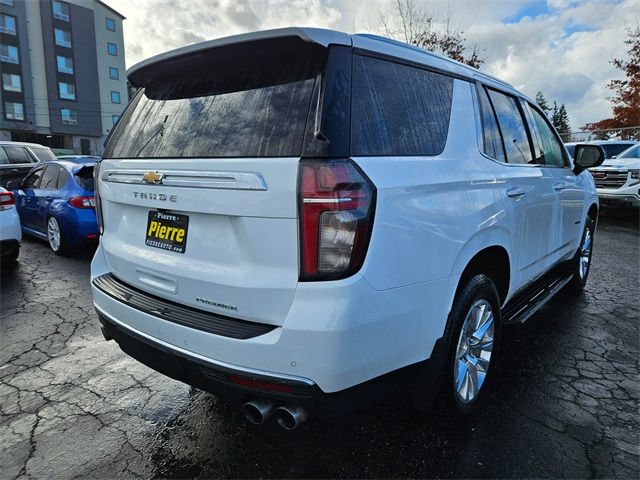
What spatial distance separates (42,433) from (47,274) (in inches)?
154

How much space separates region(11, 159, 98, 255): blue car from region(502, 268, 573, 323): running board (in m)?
5.58

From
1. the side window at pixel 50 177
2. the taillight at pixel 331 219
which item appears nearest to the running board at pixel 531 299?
the taillight at pixel 331 219

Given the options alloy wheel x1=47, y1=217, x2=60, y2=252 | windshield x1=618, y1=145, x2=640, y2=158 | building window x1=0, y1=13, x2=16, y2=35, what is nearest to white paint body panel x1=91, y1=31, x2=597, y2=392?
alloy wheel x1=47, y1=217, x2=60, y2=252

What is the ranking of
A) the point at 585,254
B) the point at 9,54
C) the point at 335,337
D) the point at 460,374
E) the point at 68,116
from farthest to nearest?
the point at 68,116 → the point at 9,54 → the point at 585,254 → the point at 460,374 → the point at 335,337

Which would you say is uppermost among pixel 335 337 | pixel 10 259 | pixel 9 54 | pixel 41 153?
pixel 9 54

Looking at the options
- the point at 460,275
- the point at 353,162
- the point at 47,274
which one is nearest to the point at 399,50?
the point at 353,162

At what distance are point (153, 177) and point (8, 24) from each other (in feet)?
175

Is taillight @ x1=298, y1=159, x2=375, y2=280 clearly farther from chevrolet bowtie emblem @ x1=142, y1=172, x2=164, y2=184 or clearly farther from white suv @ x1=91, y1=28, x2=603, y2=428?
chevrolet bowtie emblem @ x1=142, y1=172, x2=164, y2=184

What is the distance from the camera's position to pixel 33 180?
7.72 meters

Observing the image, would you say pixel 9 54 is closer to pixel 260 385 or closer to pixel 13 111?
pixel 13 111

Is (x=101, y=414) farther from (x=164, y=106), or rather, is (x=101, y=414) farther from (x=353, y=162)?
(x=353, y=162)

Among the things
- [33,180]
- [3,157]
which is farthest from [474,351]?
[3,157]

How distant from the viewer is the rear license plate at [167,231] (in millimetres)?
2109

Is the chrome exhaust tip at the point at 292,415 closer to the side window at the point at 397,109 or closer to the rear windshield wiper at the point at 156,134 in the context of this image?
the side window at the point at 397,109
